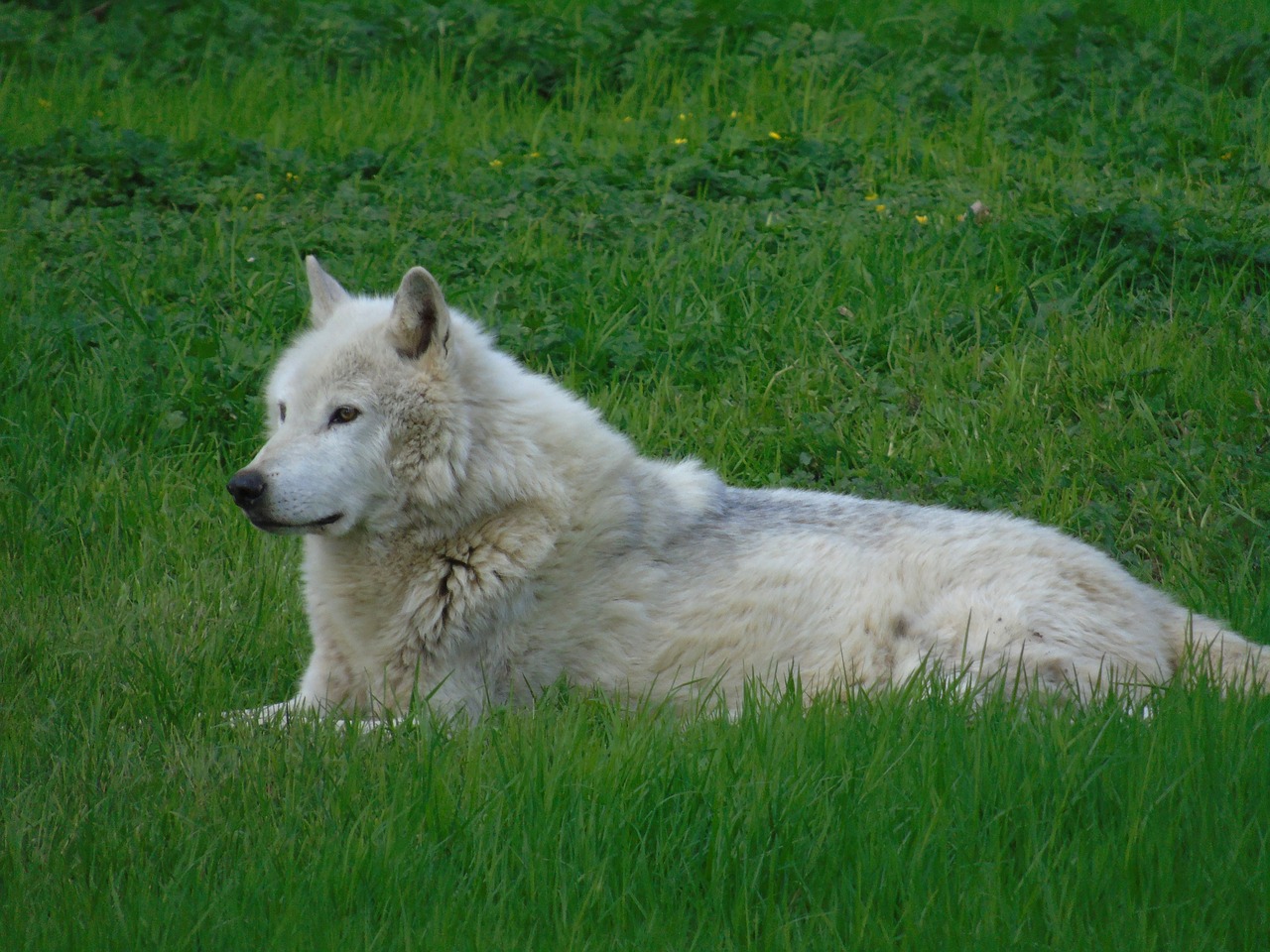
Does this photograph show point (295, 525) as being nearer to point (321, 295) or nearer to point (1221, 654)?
point (321, 295)

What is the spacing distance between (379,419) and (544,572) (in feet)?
2.61

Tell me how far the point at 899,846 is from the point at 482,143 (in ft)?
24.0

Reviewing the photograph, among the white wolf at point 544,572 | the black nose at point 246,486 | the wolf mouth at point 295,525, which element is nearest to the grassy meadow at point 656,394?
the white wolf at point 544,572

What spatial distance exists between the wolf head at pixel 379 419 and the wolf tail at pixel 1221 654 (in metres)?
2.55

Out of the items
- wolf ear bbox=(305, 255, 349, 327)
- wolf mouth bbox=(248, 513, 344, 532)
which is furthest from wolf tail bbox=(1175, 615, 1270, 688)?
wolf ear bbox=(305, 255, 349, 327)

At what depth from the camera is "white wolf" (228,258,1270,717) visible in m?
4.42

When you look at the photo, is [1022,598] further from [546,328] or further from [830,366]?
[546,328]

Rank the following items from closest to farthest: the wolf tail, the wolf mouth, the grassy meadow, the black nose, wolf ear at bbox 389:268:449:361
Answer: the grassy meadow → the wolf tail → the black nose → the wolf mouth → wolf ear at bbox 389:268:449:361

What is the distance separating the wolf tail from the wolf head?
2555mm

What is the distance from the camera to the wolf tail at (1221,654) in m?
4.14

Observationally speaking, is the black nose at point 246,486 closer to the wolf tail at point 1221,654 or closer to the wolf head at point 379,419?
the wolf head at point 379,419

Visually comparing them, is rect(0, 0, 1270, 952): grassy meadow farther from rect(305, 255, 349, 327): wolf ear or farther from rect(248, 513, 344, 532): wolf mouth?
rect(305, 255, 349, 327): wolf ear

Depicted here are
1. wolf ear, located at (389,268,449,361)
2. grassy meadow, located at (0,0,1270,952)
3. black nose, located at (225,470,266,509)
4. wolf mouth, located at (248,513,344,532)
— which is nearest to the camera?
grassy meadow, located at (0,0,1270,952)

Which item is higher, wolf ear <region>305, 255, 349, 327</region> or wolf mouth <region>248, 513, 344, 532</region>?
wolf ear <region>305, 255, 349, 327</region>
